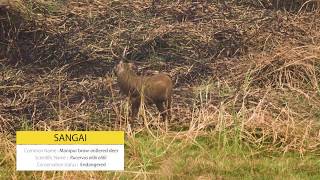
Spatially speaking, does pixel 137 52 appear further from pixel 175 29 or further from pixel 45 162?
pixel 45 162

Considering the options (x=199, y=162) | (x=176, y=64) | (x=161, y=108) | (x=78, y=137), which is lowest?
(x=199, y=162)

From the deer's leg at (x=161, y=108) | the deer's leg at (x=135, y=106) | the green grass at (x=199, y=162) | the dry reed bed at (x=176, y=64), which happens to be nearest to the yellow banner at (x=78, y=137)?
the green grass at (x=199, y=162)

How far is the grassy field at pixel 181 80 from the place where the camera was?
16.7 ft

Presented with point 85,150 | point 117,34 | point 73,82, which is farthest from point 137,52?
point 85,150

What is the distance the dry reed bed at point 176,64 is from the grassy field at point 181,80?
14 mm

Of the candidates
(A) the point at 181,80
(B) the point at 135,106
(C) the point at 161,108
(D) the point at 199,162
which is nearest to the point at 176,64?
(A) the point at 181,80

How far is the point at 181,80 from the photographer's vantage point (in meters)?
7.16

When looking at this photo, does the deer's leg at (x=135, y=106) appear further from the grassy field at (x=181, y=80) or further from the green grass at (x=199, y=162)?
the green grass at (x=199, y=162)

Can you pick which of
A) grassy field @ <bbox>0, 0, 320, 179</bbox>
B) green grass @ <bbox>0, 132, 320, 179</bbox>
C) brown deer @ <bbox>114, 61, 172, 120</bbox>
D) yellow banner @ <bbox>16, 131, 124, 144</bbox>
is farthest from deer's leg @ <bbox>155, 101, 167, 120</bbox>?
yellow banner @ <bbox>16, 131, 124, 144</bbox>

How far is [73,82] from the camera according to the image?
A: 23.3ft

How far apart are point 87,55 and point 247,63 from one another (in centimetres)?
191

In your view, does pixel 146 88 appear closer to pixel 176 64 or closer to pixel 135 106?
pixel 135 106

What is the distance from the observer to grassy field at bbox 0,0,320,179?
508 cm

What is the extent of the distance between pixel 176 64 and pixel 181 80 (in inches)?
18.8
